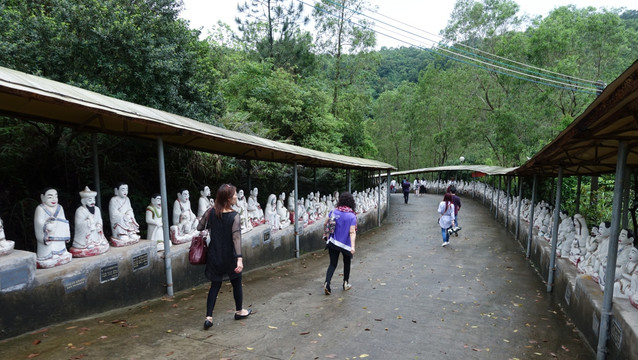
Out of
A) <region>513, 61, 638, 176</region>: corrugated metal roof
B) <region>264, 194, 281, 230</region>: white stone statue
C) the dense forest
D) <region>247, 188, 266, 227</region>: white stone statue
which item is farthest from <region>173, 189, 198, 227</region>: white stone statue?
<region>513, 61, 638, 176</region>: corrugated metal roof

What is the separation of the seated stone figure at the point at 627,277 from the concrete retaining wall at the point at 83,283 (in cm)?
553

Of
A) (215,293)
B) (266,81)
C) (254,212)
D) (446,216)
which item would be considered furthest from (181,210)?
(266,81)

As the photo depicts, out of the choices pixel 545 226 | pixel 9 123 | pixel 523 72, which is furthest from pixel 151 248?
pixel 523 72

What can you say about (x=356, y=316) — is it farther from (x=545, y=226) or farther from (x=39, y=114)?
(x=545, y=226)

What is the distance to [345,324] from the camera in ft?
14.7

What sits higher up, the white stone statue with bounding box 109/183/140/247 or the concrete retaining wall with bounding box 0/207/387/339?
the white stone statue with bounding box 109/183/140/247

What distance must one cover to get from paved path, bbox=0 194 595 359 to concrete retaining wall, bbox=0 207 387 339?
0.16 m

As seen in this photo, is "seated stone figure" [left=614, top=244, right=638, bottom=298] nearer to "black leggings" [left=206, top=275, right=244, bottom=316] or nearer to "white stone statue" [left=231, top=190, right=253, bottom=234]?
"black leggings" [left=206, top=275, right=244, bottom=316]

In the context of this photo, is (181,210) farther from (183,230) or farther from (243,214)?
(243,214)

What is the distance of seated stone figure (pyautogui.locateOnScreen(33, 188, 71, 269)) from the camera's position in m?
4.08

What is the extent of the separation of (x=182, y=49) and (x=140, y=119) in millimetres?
7190

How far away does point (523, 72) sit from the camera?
682 inches

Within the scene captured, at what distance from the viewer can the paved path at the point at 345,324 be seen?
367 centimetres

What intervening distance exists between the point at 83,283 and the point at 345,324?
3.12 meters
